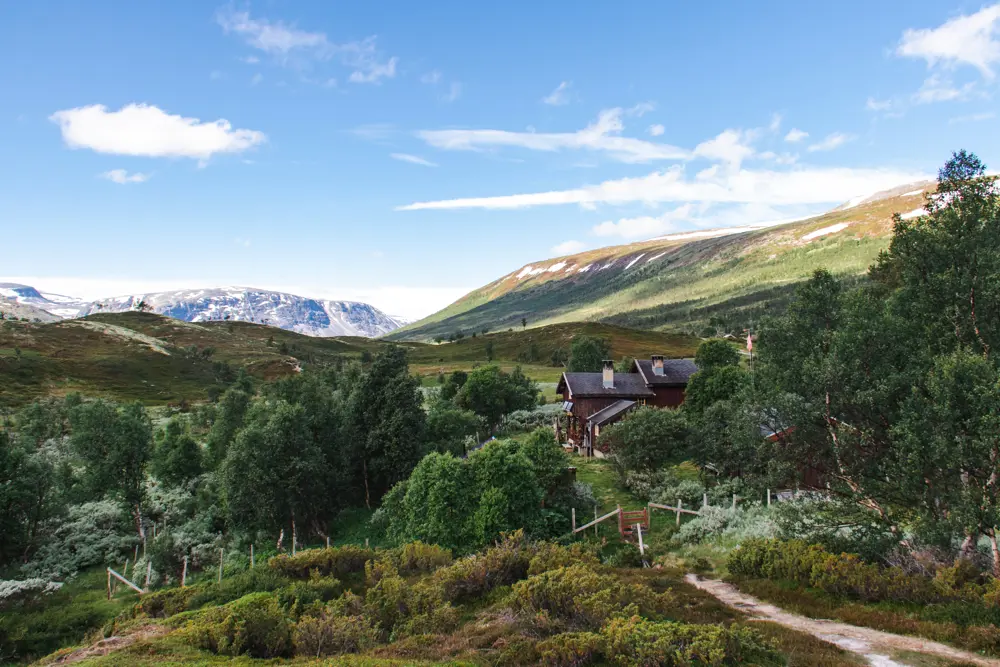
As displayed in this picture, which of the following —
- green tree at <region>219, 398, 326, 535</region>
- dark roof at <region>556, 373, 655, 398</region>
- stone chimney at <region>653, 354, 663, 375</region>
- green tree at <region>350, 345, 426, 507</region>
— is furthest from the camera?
stone chimney at <region>653, 354, 663, 375</region>

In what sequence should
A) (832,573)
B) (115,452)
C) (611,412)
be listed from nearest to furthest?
(832,573), (115,452), (611,412)

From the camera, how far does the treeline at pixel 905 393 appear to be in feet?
55.6

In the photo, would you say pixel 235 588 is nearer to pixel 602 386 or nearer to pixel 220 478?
pixel 220 478

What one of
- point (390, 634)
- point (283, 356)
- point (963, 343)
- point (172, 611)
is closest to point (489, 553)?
point (390, 634)

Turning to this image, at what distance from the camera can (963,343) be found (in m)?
21.5

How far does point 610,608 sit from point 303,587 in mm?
11655

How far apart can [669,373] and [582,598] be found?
49125 millimetres

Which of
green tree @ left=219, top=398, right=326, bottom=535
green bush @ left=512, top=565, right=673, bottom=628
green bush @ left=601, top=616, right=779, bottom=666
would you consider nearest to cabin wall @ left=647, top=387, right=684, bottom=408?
green tree @ left=219, top=398, right=326, bottom=535

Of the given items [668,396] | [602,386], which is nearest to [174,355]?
[602,386]

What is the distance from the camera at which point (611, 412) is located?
5341 cm

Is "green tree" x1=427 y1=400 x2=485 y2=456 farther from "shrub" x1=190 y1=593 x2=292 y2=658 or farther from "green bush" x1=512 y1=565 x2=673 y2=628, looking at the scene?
"shrub" x1=190 y1=593 x2=292 y2=658

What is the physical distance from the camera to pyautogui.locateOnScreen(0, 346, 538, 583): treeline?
3569 centimetres

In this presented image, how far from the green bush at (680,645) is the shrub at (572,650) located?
0.95 ft

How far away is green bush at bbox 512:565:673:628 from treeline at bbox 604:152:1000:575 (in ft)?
29.1
